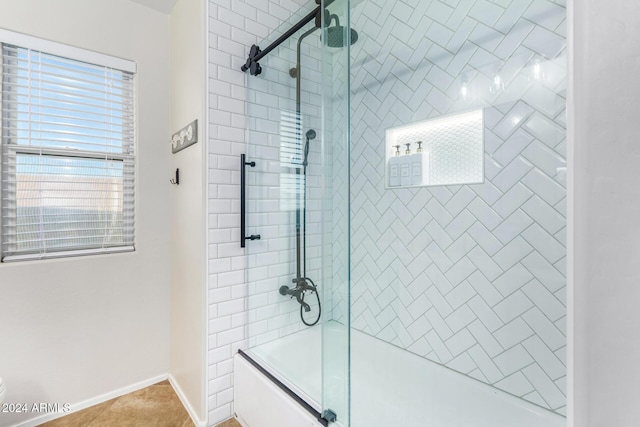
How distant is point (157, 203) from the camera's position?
2.13 m

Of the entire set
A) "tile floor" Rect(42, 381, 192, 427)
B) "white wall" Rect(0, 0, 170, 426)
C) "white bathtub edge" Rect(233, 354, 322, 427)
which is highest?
"white wall" Rect(0, 0, 170, 426)

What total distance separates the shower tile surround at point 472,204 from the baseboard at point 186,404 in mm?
1089

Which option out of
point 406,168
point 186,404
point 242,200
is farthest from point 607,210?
point 186,404

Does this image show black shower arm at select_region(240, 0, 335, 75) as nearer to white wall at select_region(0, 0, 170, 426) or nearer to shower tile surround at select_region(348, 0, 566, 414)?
shower tile surround at select_region(348, 0, 566, 414)

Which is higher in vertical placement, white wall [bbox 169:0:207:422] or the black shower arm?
the black shower arm

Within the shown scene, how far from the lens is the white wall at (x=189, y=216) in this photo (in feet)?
5.65

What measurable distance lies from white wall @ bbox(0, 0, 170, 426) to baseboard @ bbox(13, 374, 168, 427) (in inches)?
1.1

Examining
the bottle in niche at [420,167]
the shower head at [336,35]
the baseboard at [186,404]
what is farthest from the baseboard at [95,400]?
the shower head at [336,35]

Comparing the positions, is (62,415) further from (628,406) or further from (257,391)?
(628,406)

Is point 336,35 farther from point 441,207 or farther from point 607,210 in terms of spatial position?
point 607,210

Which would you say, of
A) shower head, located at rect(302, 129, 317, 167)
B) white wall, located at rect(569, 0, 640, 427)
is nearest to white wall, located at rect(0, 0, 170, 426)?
shower head, located at rect(302, 129, 317, 167)

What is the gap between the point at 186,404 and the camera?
1883mm

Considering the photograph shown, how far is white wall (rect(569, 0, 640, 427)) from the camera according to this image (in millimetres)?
261

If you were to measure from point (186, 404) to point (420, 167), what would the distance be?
6.91 ft
